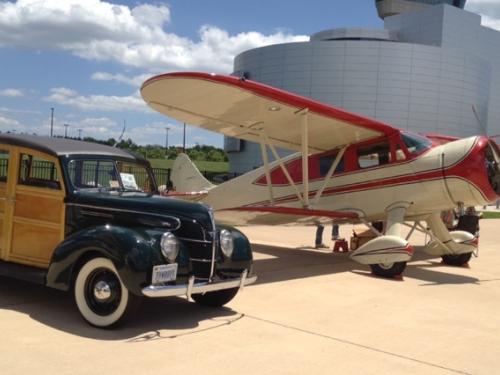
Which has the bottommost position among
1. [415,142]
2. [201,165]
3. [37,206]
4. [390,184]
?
[37,206]

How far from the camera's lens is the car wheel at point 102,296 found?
4777mm

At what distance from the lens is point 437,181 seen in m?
8.95

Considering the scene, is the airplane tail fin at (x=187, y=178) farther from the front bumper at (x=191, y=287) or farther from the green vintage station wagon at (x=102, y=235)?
the front bumper at (x=191, y=287)

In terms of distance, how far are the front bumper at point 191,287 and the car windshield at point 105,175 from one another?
1.64 metres

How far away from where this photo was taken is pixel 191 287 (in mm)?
4898

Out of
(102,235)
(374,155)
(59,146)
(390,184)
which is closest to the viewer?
(102,235)

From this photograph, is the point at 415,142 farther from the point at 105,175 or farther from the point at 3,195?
the point at 3,195

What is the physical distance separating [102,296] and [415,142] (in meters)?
6.58

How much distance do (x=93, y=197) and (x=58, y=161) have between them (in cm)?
62

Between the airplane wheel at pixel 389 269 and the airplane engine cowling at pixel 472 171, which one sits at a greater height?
the airplane engine cowling at pixel 472 171

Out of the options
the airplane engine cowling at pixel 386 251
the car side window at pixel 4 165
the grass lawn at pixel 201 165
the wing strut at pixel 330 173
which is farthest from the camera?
the grass lawn at pixel 201 165

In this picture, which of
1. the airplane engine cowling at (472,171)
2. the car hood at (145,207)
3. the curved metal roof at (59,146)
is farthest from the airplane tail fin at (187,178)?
the car hood at (145,207)

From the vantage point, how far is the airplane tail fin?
13.2m

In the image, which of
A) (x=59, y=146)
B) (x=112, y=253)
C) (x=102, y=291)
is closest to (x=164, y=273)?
(x=112, y=253)
